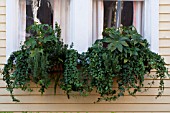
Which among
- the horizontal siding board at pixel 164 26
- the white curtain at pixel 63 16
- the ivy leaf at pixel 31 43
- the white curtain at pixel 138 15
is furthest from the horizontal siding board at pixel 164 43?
the ivy leaf at pixel 31 43

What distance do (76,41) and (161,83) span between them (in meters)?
1.26

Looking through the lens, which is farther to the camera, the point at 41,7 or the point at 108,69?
the point at 41,7

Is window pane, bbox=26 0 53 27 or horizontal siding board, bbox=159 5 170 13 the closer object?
horizontal siding board, bbox=159 5 170 13

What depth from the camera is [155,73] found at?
15.8 feet

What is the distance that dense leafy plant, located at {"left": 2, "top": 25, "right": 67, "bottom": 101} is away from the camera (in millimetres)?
4395

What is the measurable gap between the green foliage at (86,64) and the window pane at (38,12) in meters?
0.37

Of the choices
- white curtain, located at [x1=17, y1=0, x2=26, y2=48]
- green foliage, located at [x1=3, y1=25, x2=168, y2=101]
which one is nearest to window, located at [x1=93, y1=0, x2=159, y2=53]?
green foliage, located at [x1=3, y1=25, x2=168, y2=101]

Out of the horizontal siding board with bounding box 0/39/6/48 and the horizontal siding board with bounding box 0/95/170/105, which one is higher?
the horizontal siding board with bounding box 0/39/6/48

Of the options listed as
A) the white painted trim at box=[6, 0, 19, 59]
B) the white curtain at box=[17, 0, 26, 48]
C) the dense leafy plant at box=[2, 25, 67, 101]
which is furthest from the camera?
the white curtain at box=[17, 0, 26, 48]

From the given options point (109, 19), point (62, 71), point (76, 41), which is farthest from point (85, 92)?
point (109, 19)

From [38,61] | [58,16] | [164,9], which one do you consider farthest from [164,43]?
[38,61]

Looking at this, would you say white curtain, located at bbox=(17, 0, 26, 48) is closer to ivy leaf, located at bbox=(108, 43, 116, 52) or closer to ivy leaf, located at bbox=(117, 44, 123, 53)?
ivy leaf, located at bbox=(108, 43, 116, 52)

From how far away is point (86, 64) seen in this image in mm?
4527

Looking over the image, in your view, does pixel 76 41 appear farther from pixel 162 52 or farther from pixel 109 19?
pixel 162 52
